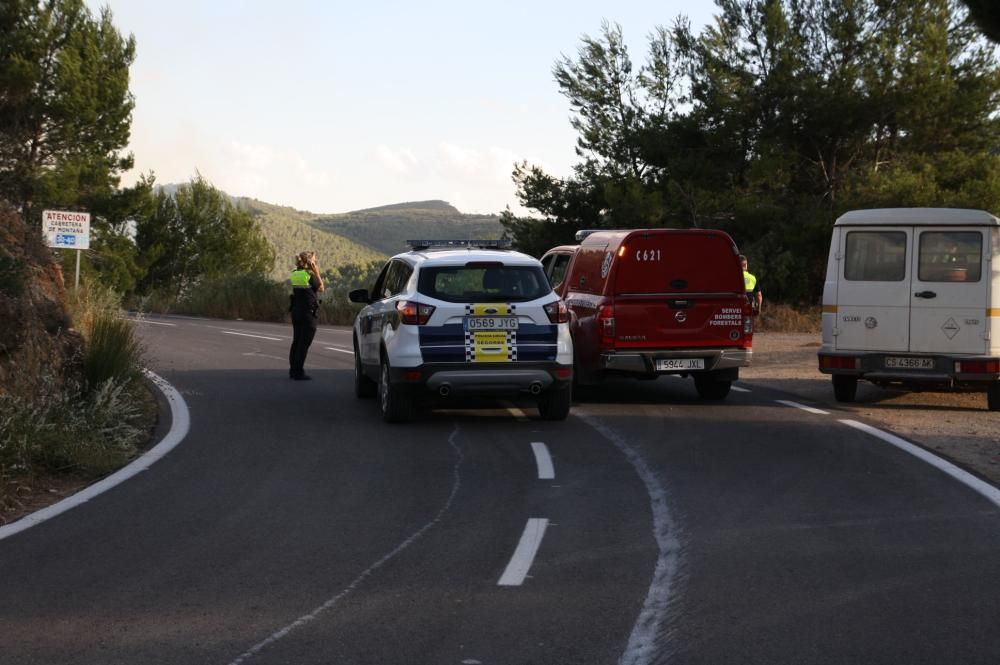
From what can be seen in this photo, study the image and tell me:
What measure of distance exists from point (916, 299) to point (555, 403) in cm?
462

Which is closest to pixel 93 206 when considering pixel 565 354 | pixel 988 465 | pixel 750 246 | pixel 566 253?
pixel 750 246

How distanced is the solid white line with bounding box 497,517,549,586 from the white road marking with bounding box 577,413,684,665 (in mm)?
700

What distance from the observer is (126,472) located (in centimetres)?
1059

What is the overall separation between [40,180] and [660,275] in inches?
1416

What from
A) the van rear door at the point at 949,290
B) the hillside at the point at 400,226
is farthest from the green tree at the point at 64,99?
the hillside at the point at 400,226

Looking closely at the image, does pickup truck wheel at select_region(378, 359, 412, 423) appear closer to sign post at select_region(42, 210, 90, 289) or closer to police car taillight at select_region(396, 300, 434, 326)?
police car taillight at select_region(396, 300, 434, 326)

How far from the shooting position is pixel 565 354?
13.6 metres

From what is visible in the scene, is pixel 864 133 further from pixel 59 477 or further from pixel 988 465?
pixel 59 477

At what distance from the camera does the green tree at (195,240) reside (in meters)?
58.0

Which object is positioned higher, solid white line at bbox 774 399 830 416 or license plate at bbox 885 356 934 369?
license plate at bbox 885 356 934 369

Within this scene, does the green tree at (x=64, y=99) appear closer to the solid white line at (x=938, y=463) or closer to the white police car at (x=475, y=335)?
the white police car at (x=475, y=335)

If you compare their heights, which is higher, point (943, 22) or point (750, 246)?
point (943, 22)

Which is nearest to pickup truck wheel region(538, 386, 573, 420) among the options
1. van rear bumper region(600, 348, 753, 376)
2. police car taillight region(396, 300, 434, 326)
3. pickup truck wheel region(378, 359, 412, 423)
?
van rear bumper region(600, 348, 753, 376)

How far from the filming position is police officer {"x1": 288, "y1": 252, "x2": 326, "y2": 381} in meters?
18.9
